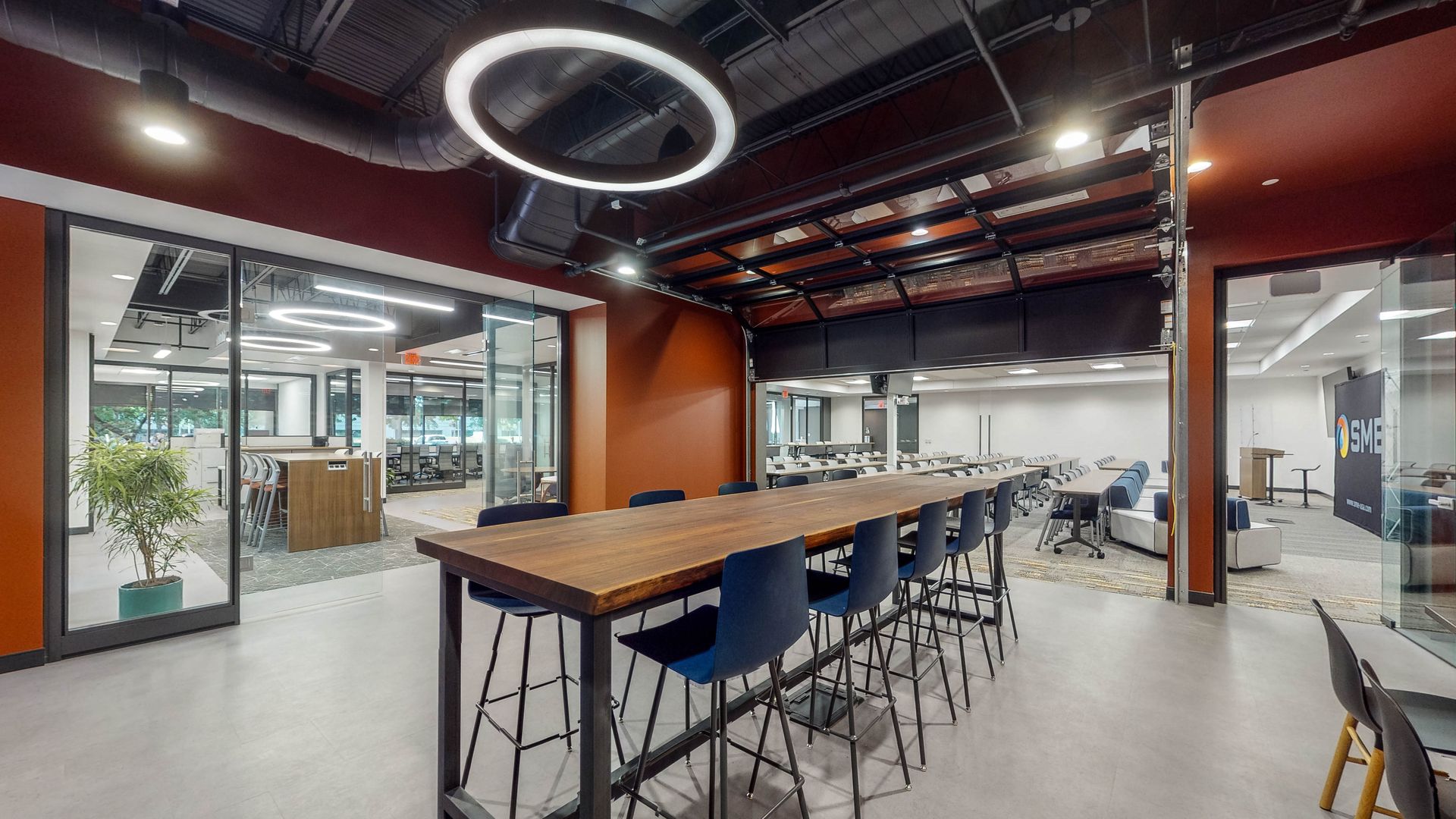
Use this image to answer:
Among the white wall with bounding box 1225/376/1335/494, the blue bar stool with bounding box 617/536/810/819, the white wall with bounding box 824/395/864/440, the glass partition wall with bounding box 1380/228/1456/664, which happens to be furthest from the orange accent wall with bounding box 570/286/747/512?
the white wall with bounding box 824/395/864/440

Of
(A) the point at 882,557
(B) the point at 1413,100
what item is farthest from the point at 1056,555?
(A) the point at 882,557

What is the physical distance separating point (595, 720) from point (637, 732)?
139 cm

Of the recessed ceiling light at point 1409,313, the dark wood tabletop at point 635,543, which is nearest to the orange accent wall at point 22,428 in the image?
the dark wood tabletop at point 635,543

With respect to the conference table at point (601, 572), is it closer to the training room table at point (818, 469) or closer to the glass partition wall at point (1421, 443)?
the glass partition wall at point (1421, 443)

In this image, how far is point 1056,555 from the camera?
638 centimetres

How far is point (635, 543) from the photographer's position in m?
1.90

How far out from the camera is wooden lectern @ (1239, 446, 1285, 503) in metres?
10.8

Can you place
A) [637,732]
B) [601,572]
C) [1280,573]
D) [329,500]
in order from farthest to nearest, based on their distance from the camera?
1. [329,500]
2. [1280,573]
3. [637,732]
4. [601,572]

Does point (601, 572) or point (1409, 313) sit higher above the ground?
point (1409, 313)

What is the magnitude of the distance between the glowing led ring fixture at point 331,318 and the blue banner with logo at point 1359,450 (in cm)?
1304

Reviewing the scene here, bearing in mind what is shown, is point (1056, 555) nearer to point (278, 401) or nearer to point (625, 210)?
point (625, 210)

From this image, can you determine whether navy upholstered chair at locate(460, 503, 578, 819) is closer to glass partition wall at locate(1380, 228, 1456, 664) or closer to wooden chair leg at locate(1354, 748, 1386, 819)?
wooden chair leg at locate(1354, 748, 1386, 819)

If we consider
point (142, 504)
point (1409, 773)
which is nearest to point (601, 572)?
point (1409, 773)

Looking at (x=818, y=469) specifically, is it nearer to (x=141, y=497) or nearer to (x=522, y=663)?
(x=522, y=663)
